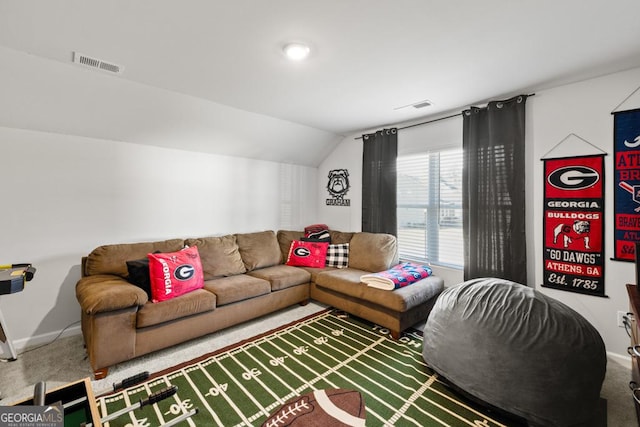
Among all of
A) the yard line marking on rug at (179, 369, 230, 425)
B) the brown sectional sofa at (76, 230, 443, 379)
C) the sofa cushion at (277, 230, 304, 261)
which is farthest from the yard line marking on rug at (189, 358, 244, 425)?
the sofa cushion at (277, 230, 304, 261)

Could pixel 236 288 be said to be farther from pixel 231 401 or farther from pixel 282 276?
pixel 231 401

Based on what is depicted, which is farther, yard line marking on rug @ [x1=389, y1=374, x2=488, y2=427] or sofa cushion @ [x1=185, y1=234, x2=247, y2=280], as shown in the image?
sofa cushion @ [x1=185, y1=234, x2=247, y2=280]

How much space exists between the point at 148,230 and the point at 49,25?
82.2 inches

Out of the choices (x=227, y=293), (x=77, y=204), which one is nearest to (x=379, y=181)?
(x=227, y=293)

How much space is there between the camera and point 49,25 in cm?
174

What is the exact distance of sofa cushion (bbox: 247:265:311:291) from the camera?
10.7 feet

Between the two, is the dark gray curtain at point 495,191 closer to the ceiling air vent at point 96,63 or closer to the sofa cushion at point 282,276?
the sofa cushion at point 282,276

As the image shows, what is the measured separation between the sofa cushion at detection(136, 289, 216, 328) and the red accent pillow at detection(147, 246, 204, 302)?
0.24 feet

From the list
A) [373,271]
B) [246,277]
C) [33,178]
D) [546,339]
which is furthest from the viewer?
[373,271]

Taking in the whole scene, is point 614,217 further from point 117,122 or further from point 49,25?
point 117,122

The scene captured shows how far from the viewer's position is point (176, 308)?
2.43 meters

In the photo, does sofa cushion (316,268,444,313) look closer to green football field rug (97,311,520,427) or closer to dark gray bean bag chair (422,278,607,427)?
green football field rug (97,311,520,427)

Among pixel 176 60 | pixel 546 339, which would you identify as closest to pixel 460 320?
pixel 546 339

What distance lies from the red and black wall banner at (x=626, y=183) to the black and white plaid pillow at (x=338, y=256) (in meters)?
2.63
